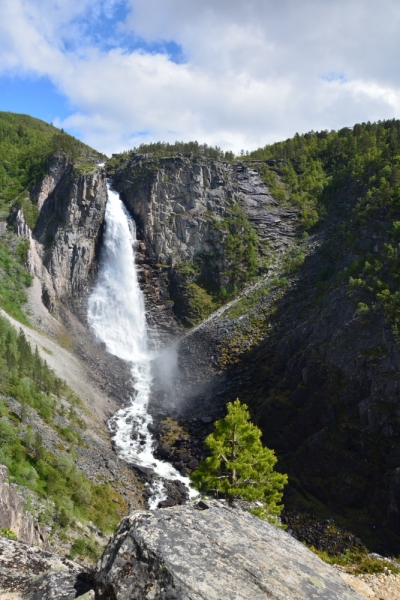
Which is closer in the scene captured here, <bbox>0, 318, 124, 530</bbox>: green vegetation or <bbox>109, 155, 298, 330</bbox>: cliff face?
<bbox>0, 318, 124, 530</bbox>: green vegetation

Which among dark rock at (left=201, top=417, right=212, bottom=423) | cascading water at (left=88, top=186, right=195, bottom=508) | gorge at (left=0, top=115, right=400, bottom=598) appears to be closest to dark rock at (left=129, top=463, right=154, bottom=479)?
gorge at (left=0, top=115, right=400, bottom=598)

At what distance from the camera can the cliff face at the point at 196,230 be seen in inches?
2564

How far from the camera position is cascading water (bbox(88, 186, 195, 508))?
45406 millimetres

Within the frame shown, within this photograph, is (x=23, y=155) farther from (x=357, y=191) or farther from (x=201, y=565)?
(x=201, y=565)

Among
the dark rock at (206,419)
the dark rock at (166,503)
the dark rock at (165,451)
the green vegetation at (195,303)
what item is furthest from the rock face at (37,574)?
the green vegetation at (195,303)

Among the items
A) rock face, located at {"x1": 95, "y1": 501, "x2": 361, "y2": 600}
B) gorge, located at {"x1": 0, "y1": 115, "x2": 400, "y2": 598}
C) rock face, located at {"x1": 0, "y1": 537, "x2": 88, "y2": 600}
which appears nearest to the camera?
rock face, located at {"x1": 95, "y1": 501, "x2": 361, "y2": 600}

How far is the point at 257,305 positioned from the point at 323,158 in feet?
156

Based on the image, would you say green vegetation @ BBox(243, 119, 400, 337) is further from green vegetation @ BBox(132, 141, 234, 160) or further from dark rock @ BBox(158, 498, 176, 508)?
dark rock @ BBox(158, 498, 176, 508)

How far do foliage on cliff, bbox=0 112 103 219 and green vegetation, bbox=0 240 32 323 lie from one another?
33.2 feet

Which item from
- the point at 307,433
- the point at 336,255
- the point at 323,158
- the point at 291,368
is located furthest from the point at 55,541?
the point at 323,158

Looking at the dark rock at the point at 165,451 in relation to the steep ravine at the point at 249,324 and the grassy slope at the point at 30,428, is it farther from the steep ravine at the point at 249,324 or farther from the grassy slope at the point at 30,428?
the grassy slope at the point at 30,428

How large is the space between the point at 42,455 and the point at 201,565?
23.9m

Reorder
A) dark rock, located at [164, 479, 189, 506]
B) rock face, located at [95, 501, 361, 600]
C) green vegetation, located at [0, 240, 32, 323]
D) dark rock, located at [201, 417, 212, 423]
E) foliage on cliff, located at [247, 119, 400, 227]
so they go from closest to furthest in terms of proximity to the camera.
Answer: rock face, located at [95, 501, 361, 600], dark rock, located at [164, 479, 189, 506], dark rock, located at [201, 417, 212, 423], green vegetation, located at [0, 240, 32, 323], foliage on cliff, located at [247, 119, 400, 227]

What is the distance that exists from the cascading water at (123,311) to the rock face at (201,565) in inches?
1383
